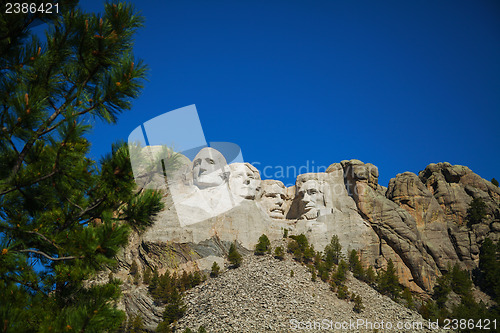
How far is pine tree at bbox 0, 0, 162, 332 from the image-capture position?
5.89 metres

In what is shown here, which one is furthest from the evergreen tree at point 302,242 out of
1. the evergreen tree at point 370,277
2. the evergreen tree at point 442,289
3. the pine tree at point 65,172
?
the pine tree at point 65,172

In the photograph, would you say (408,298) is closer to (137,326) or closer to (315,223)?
(315,223)

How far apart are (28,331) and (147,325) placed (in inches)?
1309

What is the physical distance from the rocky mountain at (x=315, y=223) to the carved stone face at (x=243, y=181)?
0.42ft

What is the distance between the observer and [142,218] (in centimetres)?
656

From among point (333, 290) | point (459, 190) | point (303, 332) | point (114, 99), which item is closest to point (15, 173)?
point (114, 99)

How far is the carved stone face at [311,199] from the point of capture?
56.3 meters

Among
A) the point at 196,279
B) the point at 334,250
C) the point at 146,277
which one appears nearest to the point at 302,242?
the point at 334,250

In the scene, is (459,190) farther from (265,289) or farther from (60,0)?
(60,0)

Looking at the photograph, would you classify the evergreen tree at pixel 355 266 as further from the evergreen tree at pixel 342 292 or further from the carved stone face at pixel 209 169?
the carved stone face at pixel 209 169

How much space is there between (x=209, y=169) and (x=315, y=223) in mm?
15079

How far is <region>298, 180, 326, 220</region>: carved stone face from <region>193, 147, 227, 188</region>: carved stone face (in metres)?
11.7

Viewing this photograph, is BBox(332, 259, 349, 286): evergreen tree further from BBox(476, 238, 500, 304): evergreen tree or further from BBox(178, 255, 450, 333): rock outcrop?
BBox(476, 238, 500, 304): evergreen tree

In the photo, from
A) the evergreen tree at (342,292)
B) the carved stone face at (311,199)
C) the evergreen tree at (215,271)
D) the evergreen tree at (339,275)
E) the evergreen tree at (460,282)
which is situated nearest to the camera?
the evergreen tree at (342,292)
